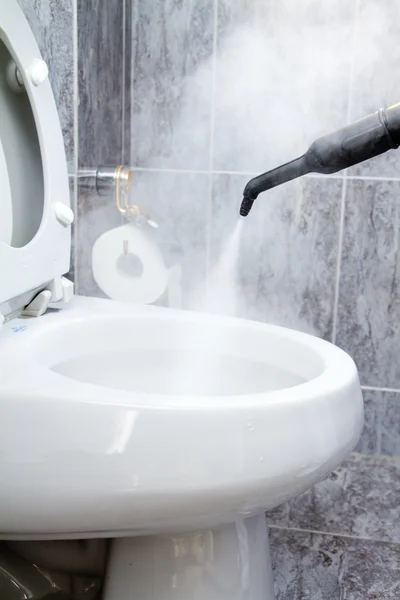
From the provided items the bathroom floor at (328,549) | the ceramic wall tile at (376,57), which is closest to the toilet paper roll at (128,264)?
the bathroom floor at (328,549)

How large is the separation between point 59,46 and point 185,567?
30.5 inches

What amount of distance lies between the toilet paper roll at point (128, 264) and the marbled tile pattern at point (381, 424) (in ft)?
1.93

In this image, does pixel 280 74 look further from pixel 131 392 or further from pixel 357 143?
pixel 131 392

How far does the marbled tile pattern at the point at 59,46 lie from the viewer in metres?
1.01

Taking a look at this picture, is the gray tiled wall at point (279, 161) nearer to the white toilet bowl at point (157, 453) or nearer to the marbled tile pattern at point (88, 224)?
the marbled tile pattern at point (88, 224)

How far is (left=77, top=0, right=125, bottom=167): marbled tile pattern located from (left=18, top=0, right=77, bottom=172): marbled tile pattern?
1.3 inches

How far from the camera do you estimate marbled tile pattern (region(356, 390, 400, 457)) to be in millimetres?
1494

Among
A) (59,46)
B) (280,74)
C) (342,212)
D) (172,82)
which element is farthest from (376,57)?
(59,46)

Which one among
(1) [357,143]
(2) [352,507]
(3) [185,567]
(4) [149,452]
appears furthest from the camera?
(2) [352,507]

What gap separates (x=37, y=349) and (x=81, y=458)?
8.6 inches

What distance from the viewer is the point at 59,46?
105 centimetres

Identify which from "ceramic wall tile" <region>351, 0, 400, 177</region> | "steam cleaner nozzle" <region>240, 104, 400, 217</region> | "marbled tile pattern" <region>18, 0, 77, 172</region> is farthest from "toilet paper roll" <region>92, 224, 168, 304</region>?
"ceramic wall tile" <region>351, 0, 400, 177</region>

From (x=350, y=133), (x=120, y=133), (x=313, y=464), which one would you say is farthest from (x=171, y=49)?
(x=313, y=464)

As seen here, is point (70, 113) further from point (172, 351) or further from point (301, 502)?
point (301, 502)
